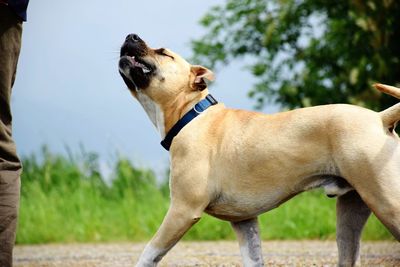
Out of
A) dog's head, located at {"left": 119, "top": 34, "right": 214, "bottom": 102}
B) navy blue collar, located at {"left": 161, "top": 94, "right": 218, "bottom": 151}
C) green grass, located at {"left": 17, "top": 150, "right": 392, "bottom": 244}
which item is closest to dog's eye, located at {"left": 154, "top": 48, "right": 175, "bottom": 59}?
dog's head, located at {"left": 119, "top": 34, "right": 214, "bottom": 102}

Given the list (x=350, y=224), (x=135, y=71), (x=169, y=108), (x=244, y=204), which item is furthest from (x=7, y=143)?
(x=350, y=224)

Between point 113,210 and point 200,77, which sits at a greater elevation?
point 200,77

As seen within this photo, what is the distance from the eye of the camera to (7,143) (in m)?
6.38

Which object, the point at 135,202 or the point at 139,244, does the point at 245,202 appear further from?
the point at 135,202

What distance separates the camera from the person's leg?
6215mm

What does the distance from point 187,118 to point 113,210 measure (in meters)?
7.80

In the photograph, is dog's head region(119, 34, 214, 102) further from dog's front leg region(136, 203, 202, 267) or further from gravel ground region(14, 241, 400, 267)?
gravel ground region(14, 241, 400, 267)

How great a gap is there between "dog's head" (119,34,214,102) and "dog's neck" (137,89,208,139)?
0.05 meters

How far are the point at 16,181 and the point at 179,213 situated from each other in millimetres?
1742

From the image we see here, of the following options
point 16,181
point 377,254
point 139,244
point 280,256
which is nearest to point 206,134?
point 16,181

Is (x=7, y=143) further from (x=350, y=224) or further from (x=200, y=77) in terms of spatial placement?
(x=350, y=224)

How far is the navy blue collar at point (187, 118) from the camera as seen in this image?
597cm

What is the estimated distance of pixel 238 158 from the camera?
5.58 m

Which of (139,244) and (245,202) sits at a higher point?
(245,202)
